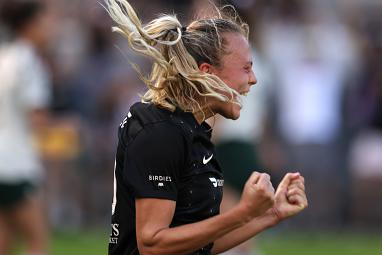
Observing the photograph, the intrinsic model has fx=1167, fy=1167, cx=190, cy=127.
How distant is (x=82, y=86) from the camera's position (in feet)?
48.4

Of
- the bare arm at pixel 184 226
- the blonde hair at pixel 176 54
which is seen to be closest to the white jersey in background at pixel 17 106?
the blonde hair at pixel 176 54

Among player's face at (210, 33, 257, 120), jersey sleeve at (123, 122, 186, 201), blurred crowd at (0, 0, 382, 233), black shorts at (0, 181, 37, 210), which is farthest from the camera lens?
blurred crowd at (0, 0, 382, 233)

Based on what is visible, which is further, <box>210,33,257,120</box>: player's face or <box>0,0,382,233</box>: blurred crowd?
<box>0,0,382,233</box>: blurred crowd

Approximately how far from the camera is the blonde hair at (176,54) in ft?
16.1

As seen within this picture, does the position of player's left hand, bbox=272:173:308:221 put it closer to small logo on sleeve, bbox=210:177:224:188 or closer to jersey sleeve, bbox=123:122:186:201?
small logo on sleeve, bbox=210:177:224:188

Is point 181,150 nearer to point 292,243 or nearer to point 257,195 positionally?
point 257,195

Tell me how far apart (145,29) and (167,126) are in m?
0.45

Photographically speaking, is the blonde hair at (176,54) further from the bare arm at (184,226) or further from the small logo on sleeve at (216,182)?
the bare arm at (184,226)

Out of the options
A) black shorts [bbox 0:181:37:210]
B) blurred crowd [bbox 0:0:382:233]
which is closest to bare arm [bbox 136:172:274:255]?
black shorts [bbox 0:181:37:210]

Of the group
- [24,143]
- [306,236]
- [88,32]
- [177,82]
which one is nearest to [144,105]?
[177,82]

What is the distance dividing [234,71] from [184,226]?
718 millimetres

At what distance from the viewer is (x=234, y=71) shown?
5020 millimetres

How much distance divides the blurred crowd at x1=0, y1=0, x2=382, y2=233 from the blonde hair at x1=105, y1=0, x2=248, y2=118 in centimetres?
873

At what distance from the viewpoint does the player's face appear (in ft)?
16.4
